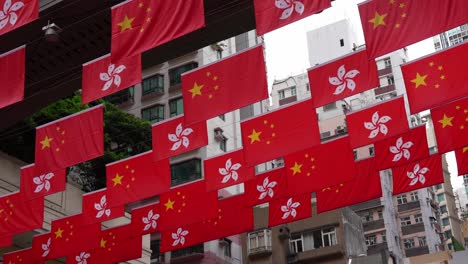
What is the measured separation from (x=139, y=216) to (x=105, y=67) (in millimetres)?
4869

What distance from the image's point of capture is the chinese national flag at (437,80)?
8.23m

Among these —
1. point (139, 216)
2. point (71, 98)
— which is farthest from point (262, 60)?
point (71, 98)

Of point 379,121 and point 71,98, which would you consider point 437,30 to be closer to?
point 379,121

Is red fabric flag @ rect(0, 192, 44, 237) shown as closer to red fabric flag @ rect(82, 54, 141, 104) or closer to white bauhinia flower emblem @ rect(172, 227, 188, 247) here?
white bauhinia flower emblem @ rect(172, 227, 188, 247)

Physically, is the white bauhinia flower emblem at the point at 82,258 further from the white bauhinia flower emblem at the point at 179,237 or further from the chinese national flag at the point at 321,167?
the chinese national flag at the point at 321,167

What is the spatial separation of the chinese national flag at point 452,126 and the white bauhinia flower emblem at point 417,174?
1.32 meters

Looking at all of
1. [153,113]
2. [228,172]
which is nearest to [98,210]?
[228,172]

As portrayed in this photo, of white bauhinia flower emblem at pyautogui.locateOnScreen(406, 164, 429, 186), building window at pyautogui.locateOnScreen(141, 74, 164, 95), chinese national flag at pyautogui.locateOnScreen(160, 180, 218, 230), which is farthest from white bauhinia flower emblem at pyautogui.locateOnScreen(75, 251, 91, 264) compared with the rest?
building window at pyautogui.locateOnScreen(141, 74, 164, 95)

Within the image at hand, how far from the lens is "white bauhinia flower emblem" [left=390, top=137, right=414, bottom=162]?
10.6m

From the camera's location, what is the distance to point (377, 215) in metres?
43.1

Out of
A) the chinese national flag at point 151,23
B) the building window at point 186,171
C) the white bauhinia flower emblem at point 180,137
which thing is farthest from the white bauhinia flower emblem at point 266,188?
the building window at point 186,171

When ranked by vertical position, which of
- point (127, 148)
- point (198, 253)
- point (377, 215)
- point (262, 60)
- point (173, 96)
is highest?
point (173, 96)

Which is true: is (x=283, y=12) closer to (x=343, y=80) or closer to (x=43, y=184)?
(x=343, y=80)

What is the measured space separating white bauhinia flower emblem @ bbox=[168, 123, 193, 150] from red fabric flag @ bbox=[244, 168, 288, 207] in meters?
2.20
